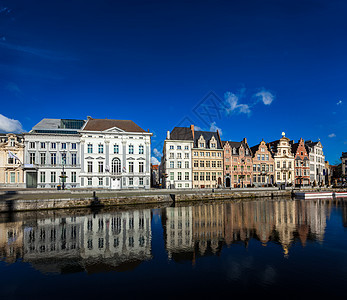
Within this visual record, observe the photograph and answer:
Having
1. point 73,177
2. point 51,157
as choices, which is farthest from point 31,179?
point 73,177

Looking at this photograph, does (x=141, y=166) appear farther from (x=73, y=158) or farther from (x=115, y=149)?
(x=73, y=158)

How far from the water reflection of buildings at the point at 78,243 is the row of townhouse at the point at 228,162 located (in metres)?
30.6

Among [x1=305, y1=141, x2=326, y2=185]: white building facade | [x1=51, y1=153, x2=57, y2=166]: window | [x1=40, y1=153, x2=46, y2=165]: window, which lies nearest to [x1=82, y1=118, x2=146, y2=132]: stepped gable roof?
[x1=51, y1=153, x2=57, y2=166]: window

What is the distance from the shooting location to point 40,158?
5094cm

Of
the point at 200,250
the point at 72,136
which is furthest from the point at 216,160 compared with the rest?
the point at 200,250

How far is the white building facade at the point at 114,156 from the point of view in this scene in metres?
51.8

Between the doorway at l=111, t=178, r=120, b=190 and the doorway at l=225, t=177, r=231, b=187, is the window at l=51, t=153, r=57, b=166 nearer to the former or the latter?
the doorway at l=111, t=178, r=120, b=190

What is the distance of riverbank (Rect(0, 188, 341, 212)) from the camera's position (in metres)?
32.4

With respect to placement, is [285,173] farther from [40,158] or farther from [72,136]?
[40,158]

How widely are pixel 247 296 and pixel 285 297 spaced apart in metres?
1.61

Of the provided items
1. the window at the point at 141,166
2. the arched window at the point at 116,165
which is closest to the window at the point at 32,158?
the arched window at the point at 116,165

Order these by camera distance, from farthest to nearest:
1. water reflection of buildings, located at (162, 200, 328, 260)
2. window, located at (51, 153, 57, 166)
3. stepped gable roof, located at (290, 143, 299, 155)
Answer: stepped gable roof, located at (290, 143, 299, 155)
window, located at (51, 153, 57, 166)
water reflection of buildings, located at (162, 200, 328, 260)

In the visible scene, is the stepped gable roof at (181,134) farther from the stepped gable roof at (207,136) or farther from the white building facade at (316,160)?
the white building facade at (316,160)

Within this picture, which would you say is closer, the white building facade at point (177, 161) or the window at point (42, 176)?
the window at point (42, 176)
